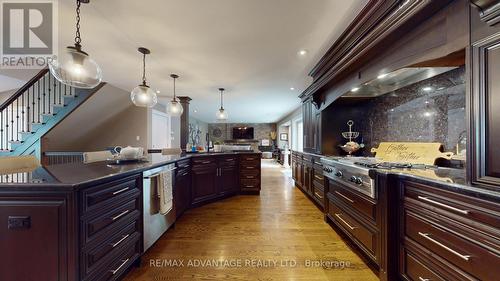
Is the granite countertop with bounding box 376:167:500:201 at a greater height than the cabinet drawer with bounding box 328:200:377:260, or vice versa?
the granite countertop with bounding box 376:167:500:201

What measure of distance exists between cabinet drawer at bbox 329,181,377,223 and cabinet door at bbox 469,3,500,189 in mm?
788

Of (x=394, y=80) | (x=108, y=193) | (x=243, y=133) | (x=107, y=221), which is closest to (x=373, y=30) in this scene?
(x=394, y=80)

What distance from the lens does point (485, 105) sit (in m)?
0.93

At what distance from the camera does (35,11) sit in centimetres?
193

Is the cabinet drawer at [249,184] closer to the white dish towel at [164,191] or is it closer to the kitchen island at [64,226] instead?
the white dish towel at [164,191]

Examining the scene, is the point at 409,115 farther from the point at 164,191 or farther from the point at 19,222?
the point at 19,222

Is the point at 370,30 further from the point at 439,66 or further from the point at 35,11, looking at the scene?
the point at 35,11

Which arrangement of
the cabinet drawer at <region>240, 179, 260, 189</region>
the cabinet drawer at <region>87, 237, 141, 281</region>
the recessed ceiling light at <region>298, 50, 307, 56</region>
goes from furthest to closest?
the cabinet drawer at <region>240, 179, 260, 189</region>
the recessed ceiling light at <region>298, 50, 307, 56</region>
the cabinet drawer at <region>87, 237, 141, 281</region>

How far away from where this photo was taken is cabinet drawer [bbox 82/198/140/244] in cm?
117

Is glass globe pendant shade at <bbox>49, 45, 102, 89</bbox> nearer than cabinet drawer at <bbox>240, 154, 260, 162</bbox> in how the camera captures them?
Yes

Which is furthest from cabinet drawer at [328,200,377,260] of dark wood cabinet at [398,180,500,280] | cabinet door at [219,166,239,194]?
cabinet door at [219,166,239,194]

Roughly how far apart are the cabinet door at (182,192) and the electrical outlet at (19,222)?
4.83 ft

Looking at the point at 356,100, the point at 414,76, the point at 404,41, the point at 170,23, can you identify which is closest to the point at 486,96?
the point at 404,41

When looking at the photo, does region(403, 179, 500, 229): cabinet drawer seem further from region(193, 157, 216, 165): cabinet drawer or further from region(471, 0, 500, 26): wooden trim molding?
region(193, 157, 216, 165): cabinet drawer
